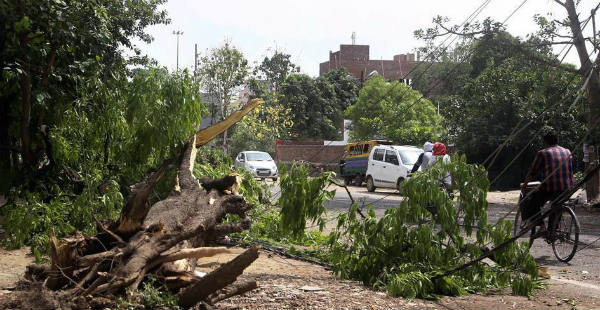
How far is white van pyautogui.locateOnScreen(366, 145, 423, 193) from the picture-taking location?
23953mm

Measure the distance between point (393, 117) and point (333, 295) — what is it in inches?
1392

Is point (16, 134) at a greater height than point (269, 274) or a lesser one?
greater

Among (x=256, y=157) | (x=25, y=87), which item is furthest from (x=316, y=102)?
(x=25, y=87)

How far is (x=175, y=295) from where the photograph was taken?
5.05 metres

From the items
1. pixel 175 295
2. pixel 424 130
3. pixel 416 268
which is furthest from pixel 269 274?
pixel 424 130

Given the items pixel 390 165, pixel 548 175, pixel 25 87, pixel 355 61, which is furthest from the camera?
pixel 355 61

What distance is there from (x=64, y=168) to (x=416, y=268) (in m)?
5.15

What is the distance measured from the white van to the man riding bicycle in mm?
14186

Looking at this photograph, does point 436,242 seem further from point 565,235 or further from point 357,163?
point 357,163

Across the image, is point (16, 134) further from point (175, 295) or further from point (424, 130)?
point (424, 130)

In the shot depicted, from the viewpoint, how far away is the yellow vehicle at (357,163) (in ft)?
98.3

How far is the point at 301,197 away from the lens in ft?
24.1

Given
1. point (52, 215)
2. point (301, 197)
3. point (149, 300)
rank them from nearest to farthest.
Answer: point (149, 300)
point (301, 197)
point (52, 215)

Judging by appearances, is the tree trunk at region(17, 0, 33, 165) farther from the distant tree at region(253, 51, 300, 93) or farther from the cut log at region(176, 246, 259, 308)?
the distant tree at region(253, 51, 300, 93)
